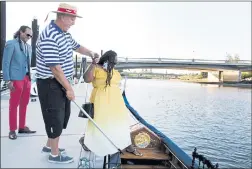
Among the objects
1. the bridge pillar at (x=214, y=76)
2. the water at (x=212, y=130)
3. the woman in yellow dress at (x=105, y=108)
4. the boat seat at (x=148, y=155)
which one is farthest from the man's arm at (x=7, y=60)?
the bridge pillar at (x=214, y=76)

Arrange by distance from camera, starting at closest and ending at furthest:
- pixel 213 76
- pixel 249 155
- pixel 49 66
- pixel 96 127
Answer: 1. pixel 49 66
2. pixel 96 127
3. pixel 249 155
4. pixel 213 76

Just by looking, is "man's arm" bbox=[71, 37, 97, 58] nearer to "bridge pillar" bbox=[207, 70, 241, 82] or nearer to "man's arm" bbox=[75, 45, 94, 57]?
"man's arm" bbox=[75, 45, 94, 57]

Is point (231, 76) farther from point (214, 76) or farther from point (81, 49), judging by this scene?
point (81, 49)

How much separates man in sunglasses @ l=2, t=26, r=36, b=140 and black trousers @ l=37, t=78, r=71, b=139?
883 millimetres

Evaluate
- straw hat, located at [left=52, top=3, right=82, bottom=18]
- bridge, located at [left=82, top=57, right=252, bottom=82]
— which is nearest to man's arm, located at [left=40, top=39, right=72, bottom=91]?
straw hat, located at [left=52, top=3, right=82, bottom=18]

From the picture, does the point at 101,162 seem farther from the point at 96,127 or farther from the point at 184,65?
the point at 184,65

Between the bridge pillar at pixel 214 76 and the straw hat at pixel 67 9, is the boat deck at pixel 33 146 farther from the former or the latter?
the bridge pillar at pixel 214 76

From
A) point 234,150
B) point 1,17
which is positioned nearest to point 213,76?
point 234,150

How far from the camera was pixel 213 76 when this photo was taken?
63.6m

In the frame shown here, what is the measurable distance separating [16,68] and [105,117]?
1.27 m

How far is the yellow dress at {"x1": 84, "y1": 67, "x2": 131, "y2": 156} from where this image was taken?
3.27 meters

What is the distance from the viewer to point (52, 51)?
2.64 metres

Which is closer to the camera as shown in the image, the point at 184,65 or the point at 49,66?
the point at 49,66

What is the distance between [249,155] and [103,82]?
380 inches
